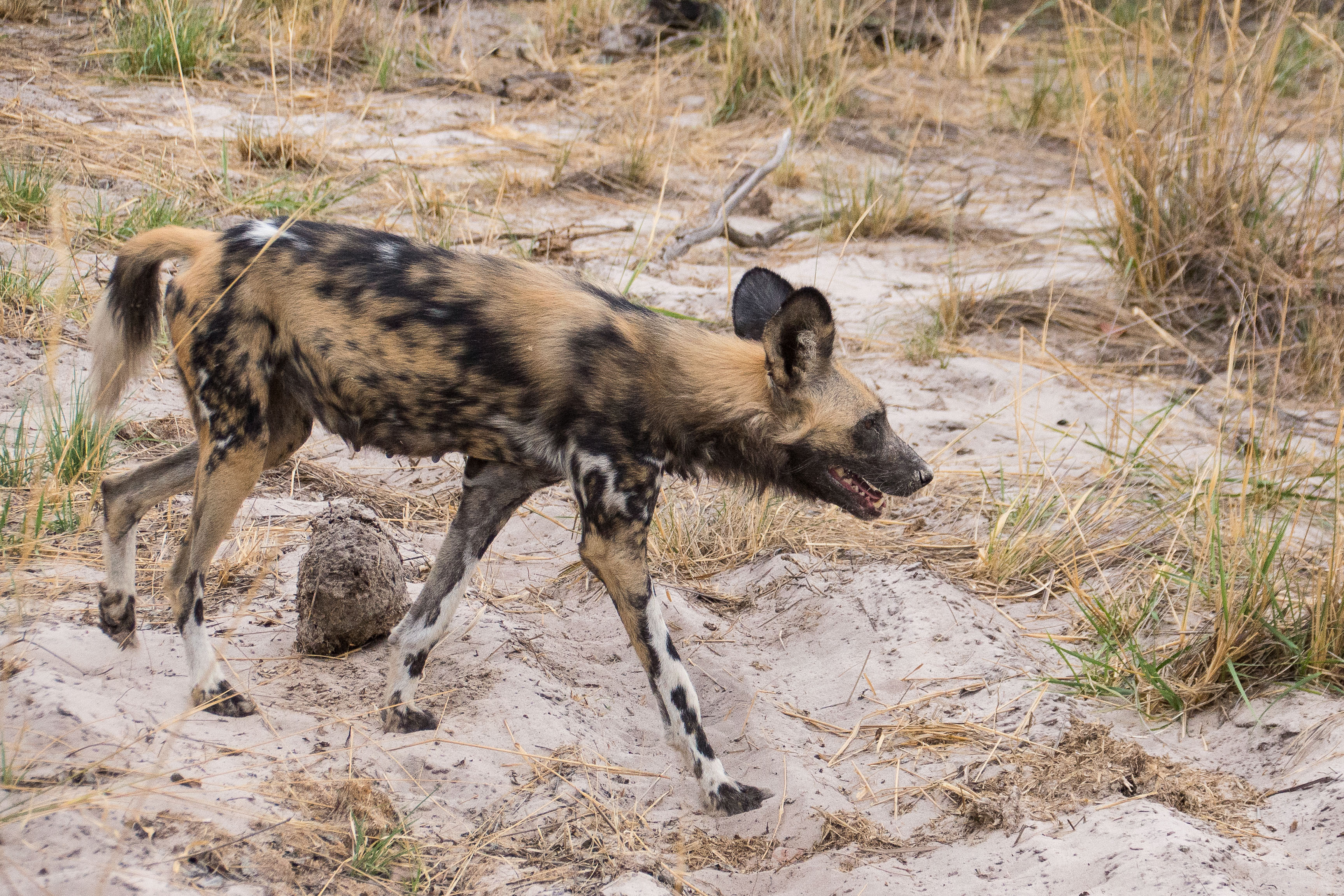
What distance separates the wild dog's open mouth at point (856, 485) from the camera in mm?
3029

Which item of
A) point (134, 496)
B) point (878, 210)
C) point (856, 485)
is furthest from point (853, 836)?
point (878, 210)

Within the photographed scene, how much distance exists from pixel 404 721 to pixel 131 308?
1260 millimetres

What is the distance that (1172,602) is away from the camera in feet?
10.8

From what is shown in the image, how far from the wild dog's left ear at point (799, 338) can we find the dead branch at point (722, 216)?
2.80m

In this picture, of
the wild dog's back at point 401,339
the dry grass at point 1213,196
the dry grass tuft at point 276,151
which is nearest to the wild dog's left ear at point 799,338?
the wild dog's back at point 401,339

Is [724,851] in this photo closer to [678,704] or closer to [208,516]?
[678,704]

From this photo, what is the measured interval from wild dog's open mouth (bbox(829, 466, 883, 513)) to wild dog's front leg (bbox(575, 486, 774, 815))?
1.71 ft

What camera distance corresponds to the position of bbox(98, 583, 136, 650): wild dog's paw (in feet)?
9.11

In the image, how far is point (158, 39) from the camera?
6.05 m

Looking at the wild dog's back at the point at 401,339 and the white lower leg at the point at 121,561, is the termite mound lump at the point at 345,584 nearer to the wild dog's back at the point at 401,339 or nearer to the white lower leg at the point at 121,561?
the wild dog's back at the point at 401,339

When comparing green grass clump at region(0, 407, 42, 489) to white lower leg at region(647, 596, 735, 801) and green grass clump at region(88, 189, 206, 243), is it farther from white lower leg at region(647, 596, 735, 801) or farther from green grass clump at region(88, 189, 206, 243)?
→ white lower leg at region(647, 596, 735, 801)

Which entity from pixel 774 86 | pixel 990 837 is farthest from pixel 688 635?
pixel 774 86

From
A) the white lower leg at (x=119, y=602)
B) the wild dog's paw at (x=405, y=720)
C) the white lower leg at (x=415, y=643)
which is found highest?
the white lower leg at (x=119, y=602)

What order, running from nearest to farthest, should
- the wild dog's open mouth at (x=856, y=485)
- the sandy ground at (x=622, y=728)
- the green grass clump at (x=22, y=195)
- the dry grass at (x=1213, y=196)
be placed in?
1. the sandy ground at (x=622, y=728)
2. the wild dog's open mouth at (x=856, y=485)
3. the green grass clump at (x=22, y=195)
4. the dry grass at (x=1213, y=196)
